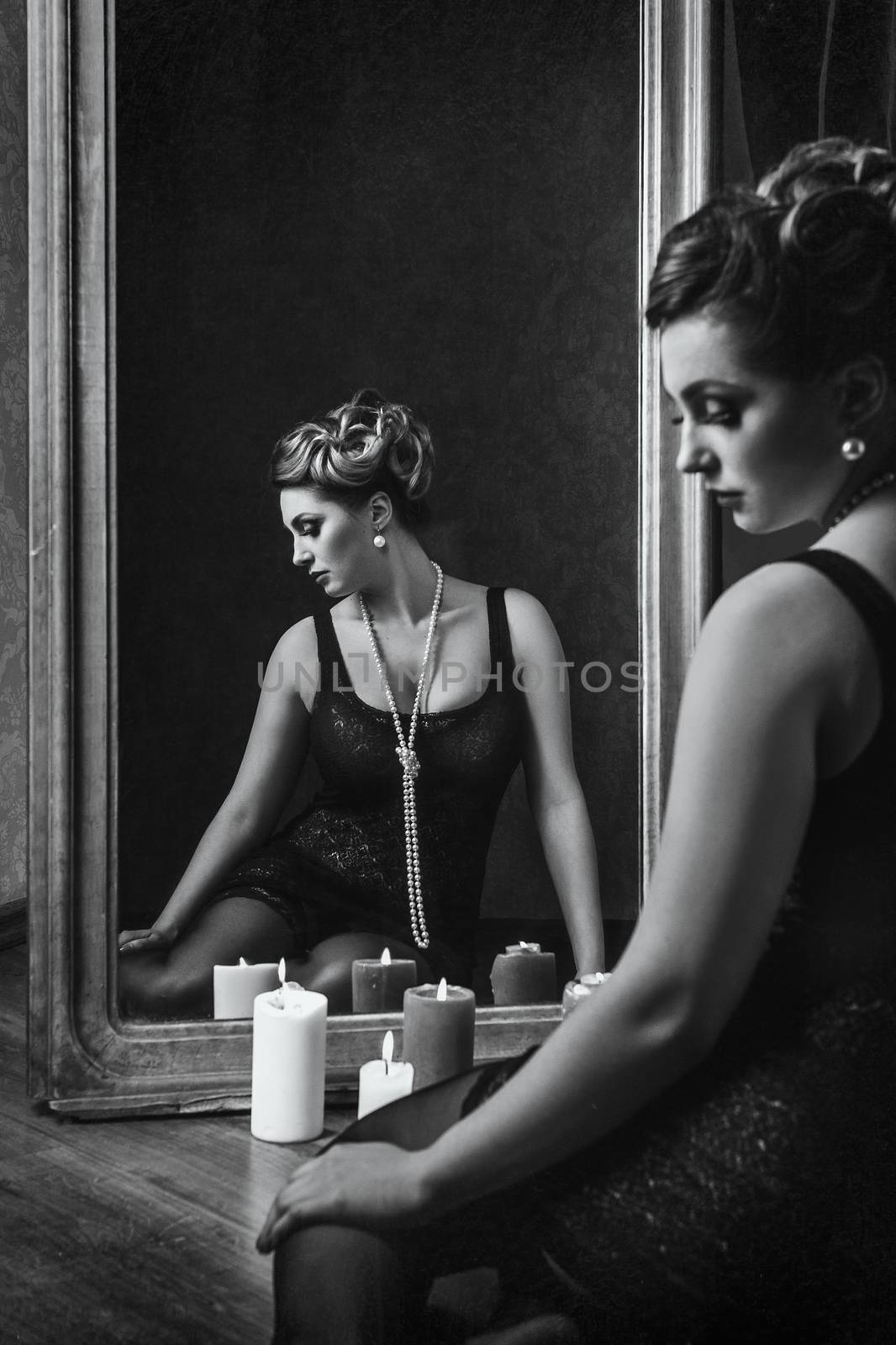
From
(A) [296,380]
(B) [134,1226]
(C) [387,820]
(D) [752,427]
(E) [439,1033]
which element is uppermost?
(A) [296,380]

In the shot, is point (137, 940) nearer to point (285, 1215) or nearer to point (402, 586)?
point (402, 586)

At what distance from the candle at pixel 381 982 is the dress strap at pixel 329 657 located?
0.22 meters

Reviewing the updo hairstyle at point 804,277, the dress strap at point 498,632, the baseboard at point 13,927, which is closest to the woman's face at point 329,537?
the dress strap at point 498,632

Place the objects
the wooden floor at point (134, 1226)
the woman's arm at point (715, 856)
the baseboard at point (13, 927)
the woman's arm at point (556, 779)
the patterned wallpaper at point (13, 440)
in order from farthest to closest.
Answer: the patterned wallpaper at point (13, 440) → the baseboard at point (13, 927) → the woman's arm at point (556, 779) → the wooden floor at point (134, 1226) → the woman's arm at point (715, 856)

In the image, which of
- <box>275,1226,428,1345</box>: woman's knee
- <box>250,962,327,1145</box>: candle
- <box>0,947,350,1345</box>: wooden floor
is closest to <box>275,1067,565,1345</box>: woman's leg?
<box>275,1226,428,1345</box>: woman's knee

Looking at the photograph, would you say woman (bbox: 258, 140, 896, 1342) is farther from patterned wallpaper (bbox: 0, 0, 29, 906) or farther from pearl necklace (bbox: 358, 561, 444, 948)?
patterned wallpaper (bbox: 0, 0, 29, 906)

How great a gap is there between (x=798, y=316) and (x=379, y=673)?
1.47 feet

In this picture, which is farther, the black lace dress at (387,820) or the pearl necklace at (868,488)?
the black lace dress at (387,820)

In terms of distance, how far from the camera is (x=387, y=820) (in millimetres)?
859

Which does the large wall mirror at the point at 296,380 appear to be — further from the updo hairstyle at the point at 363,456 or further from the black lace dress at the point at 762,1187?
the black lace dress at the point at 762,1187

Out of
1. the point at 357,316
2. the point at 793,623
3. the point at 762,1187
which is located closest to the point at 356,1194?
the point at 762,1187

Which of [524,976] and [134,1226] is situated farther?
[524,976]

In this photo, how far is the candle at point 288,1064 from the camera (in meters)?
0.84

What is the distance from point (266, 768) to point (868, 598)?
1.80ft
